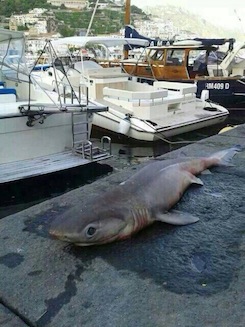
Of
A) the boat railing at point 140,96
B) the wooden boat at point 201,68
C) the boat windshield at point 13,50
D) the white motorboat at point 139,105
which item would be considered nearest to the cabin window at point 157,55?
the wooden boat at point 201,68

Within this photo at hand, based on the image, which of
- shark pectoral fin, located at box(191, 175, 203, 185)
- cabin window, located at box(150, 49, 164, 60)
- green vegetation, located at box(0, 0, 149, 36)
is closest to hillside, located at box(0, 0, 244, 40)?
green vegetation, located at box(0, 0, 149, 36)

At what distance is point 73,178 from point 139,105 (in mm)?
3769

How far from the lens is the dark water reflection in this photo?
23.9 feet

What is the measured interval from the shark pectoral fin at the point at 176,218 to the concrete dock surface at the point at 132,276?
0.19 feet

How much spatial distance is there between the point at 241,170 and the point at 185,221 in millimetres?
1824

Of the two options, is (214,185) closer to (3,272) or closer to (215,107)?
(3,272)

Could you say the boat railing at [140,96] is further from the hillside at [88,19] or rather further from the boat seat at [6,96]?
the hillside at [88,19]

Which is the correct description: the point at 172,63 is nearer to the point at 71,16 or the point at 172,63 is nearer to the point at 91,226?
the point at 91,226

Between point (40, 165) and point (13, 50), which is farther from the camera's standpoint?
point (13, 50)

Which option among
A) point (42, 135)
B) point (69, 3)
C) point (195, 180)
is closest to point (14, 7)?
point (69, 3)

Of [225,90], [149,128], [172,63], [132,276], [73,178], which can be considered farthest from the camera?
[172,63]

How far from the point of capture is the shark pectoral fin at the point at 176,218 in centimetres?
338

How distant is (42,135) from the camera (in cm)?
788

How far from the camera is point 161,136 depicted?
11.0 m
